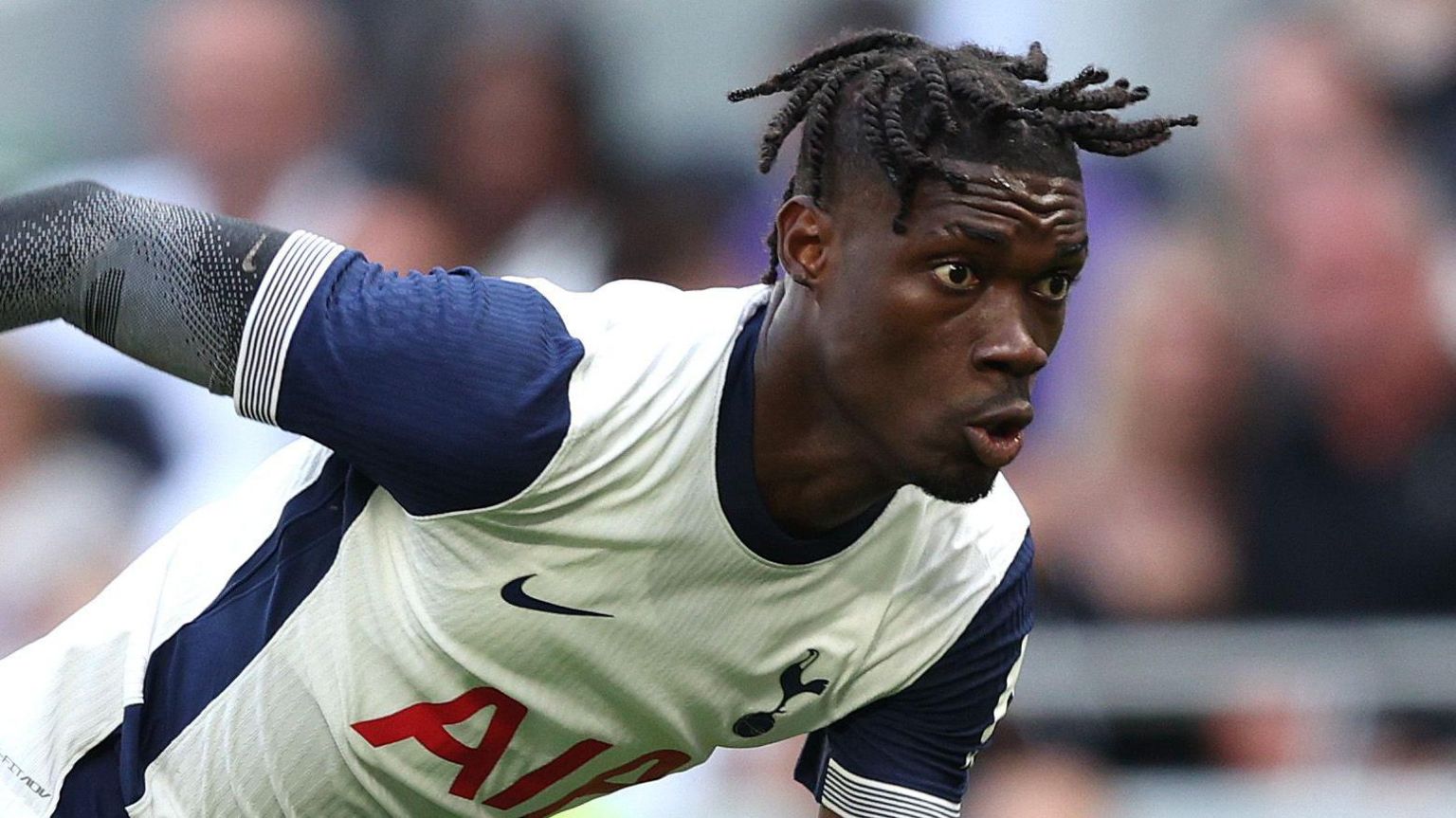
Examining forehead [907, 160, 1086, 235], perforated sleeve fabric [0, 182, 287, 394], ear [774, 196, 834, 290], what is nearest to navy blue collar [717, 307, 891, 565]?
ear [774, 196, 834, 290]

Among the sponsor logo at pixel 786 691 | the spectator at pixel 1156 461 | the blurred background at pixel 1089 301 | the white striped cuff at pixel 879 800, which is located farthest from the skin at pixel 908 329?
the spectator at pixel 1156 461

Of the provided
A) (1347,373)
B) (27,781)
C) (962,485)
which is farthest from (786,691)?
(1347,373)

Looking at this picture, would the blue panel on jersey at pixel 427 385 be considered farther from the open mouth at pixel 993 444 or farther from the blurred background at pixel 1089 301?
the blurred background at pixel 1089 301

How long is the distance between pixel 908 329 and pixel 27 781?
136cm

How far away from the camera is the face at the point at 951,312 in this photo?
107 inches

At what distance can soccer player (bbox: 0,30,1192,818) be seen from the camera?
273cm

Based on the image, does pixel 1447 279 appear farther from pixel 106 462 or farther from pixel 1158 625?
pixel 106 462

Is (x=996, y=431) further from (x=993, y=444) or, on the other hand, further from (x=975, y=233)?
(x=975, y=233)

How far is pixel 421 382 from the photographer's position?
A: 8.89 feet

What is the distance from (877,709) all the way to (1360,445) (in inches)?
113

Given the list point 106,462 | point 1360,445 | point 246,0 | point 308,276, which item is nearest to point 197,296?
point 308,276

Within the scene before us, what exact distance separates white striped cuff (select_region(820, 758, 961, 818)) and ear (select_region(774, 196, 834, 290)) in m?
0.84

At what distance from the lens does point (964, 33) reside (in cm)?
607

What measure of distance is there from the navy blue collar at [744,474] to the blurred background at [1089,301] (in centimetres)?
237
